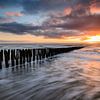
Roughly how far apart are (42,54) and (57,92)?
1549cm

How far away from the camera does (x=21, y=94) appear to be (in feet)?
24.7

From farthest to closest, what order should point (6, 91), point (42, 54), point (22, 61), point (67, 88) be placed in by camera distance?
point (42, 54) < point (22, 61) < point (67, 88) < point (6, 91)

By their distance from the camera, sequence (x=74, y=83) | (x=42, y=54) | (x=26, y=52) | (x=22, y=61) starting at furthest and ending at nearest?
(x=42, y=54), (x=26, y=52), (x=22, y=61), (x=74, y=83)

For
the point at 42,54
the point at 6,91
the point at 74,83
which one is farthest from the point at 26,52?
the point at 6,91

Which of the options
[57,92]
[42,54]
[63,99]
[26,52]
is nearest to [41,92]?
[57,92]

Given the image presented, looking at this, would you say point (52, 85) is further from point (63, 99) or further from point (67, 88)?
point (63, 99)

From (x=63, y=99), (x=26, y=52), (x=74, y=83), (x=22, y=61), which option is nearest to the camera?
(x=63, y=99)

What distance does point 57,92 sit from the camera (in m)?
8.00

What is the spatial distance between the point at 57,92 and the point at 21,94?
1.41 meters

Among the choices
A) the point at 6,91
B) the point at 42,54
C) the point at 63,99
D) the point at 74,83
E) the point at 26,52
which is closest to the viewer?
the point at 63,99

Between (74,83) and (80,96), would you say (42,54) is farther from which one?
(80,96)

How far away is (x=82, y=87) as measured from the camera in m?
8.83

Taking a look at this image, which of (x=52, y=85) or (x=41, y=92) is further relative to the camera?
(x=52, y=85)

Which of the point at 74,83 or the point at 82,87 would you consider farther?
the point at 74,83
